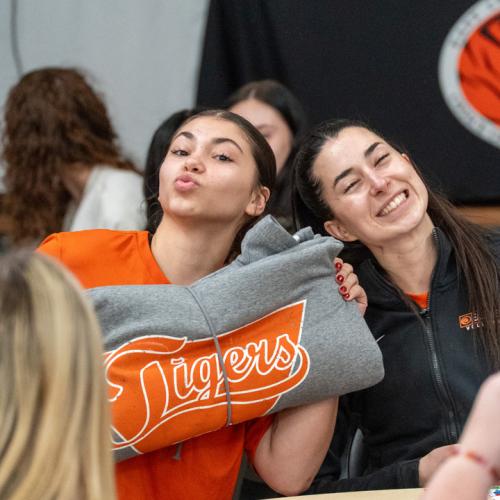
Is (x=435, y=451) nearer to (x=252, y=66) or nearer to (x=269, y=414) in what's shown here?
(x=269, y=414)

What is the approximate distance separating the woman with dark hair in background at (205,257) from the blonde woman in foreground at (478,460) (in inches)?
28.3

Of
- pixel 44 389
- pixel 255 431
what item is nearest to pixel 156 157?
pixel 255 431

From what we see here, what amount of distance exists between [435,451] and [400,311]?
0.95 ft

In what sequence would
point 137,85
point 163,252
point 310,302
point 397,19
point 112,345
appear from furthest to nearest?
1. point 137,85
2. point 397,19
3. point 163,252
4. point 310,302
5. point 112,345

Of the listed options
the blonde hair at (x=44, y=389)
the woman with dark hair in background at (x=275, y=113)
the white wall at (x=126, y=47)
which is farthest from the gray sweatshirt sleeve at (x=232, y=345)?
the white wall at (x=126, y=47)

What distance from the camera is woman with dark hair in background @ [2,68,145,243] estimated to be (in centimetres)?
259

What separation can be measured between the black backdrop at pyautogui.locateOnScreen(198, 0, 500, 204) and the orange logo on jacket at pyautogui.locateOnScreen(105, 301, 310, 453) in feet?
3.94

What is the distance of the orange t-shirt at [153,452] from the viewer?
1515mm

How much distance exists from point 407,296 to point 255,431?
0.40 m

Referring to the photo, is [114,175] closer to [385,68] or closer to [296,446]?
[385,68]

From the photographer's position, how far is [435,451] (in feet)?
5.05

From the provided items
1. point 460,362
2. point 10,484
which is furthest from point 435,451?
point 10,484

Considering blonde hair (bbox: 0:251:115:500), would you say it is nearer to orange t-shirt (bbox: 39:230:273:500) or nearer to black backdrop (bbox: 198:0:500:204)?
orange t-shirt (bbox: 39:230:273:500)

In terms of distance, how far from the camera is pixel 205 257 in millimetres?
1672
